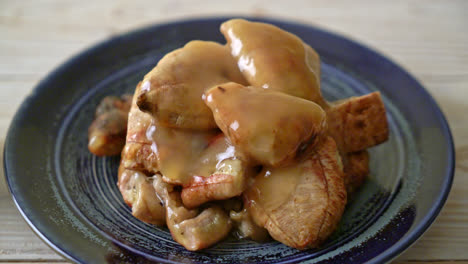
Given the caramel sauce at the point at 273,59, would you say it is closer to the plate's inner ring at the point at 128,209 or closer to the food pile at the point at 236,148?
the food pile at the point at 236,148

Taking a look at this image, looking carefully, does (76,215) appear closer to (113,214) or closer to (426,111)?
(113,214)

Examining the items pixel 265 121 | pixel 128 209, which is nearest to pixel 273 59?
pixel 265 121

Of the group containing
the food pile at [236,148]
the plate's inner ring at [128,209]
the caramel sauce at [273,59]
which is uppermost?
the caramel sauce at [273,59]

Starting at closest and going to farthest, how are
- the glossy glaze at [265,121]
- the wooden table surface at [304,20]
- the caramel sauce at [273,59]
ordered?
the glossy glaze at [265,121], the caramel sauce at [273,59], the wooden table surface at [304,20]

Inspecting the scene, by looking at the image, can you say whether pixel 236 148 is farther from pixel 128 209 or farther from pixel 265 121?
pixel 128 209

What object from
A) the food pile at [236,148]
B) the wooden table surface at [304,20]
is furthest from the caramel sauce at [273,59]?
the wooden table surface at [304,20]

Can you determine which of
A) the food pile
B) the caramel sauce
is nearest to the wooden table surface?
the food pile
